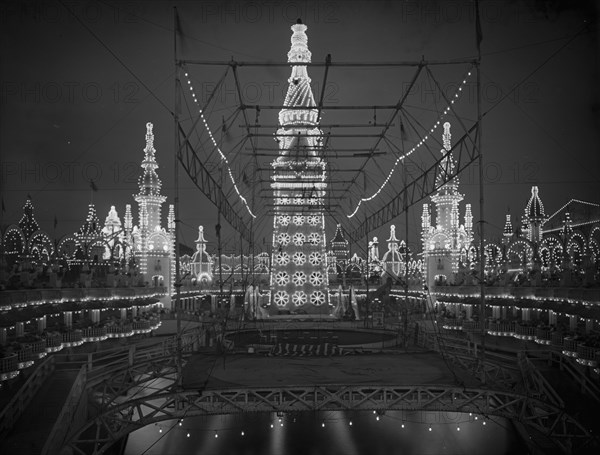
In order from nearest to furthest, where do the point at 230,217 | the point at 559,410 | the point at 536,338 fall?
the point at 559,410
the point at 536,338
the point at 230,217

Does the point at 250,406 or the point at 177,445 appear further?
the point at 177,445

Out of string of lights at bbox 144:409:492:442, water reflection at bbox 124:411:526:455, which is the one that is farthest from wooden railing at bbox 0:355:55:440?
string of lights at bbox 144:409:492:442

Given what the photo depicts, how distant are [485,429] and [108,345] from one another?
2103 centimetres

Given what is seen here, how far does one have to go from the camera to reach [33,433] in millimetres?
18109

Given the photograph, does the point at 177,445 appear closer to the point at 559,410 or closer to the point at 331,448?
the point at 331,448

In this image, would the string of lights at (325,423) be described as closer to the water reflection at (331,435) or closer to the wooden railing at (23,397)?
the water reflection at (331,435)

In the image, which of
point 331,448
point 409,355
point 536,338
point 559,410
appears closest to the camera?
point 559,410

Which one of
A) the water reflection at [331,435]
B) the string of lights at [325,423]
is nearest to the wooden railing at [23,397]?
the water reflection at [331,435]

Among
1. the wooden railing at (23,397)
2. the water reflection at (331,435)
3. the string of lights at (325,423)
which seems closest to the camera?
the wooden railing at (23,397)

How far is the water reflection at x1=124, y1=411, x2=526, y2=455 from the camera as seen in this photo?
23.7 meters

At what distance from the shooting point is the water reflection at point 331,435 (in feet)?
77.8

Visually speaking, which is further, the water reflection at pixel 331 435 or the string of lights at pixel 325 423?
the string of lights at pixel 325 423

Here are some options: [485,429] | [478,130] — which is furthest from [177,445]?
[478,130]

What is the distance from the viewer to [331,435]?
2538cm
